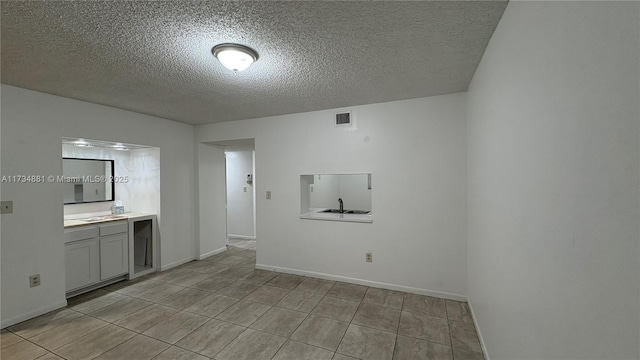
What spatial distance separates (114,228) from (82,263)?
53 cm

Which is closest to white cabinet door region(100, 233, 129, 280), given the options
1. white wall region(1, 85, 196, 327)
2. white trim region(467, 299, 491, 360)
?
white wall region(1, 85, 196, 327)

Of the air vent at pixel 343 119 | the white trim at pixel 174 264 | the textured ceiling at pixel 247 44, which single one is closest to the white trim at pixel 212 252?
the white trim at pixel 174 264

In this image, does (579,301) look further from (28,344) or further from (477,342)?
(28,344)

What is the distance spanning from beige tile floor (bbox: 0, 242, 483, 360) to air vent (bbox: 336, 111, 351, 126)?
89.1 inches

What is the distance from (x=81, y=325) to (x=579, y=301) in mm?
3824

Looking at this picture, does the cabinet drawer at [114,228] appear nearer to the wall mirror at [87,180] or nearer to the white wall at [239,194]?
the wall mirror at [87,180]

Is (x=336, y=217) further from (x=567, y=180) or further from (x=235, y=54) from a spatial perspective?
(x=567, y=180)

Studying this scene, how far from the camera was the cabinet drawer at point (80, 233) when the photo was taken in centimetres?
302

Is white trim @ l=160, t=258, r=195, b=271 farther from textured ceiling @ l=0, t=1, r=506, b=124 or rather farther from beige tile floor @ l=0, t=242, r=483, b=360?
textured ceiling @ l=0, t=1, r=506, b=124

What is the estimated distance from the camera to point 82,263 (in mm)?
3150

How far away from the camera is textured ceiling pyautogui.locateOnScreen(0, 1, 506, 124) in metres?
1.48

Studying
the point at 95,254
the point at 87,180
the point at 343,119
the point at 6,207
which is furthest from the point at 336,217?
the point at 87,180

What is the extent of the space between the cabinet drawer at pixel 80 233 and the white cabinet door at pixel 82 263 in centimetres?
5

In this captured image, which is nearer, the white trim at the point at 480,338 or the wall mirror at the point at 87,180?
the white trim at the point at 480,338
